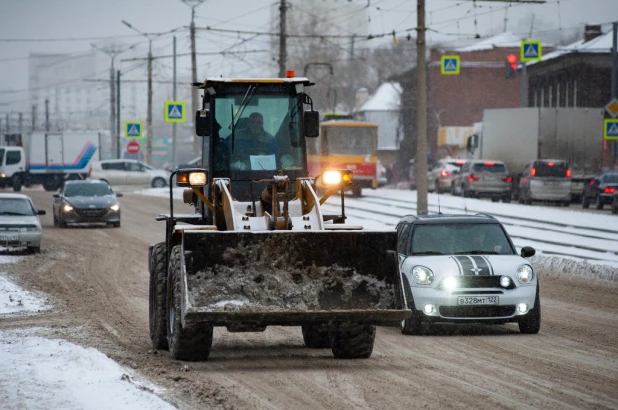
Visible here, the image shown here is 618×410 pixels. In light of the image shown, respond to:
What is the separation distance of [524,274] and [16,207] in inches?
659

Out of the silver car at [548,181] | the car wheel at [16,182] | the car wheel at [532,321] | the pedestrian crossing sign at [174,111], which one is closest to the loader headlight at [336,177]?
the car wheel at [532,321]

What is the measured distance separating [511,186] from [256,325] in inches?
1456

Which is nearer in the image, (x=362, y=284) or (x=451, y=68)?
(x=362, y=284)

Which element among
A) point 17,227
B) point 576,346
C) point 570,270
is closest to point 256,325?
point 576,346

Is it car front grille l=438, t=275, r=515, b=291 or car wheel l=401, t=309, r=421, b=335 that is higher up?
car front grille l=438, t=275, r=515, b=291

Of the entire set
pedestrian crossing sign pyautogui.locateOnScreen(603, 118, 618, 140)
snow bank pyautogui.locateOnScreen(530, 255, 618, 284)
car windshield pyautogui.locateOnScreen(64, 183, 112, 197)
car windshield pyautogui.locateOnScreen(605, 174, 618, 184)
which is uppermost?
pedestrian crossing sign pyautogui.locateOnScreen(603, 118, 618, 140)

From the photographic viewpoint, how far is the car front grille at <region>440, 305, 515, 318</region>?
13.2 meters

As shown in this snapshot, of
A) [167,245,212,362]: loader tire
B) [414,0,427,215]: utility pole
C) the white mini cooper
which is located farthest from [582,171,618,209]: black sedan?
[167,245,212,362]: loader tire

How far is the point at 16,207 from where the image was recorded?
1068 inches

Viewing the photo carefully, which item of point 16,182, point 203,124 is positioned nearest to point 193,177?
point 203,124

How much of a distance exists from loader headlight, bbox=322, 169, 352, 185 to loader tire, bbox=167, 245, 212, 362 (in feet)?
5.43

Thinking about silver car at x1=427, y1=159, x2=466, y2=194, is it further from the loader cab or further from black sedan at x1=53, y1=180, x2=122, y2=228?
the loader cab

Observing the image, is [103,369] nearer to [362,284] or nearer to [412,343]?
[362,284]

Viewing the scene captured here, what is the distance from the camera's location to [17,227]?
2625 cm
